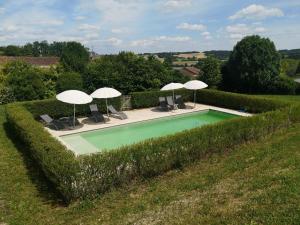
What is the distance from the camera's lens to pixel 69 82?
2848 cm

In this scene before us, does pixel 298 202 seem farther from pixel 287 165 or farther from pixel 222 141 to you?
pixel 222 141

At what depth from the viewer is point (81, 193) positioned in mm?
8000

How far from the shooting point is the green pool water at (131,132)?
14781mm

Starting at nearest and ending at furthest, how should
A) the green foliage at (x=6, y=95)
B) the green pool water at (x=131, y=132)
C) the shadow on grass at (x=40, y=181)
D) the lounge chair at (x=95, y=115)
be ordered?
the shadow on grass at (x=40, y=181)
the green pool water at (x=131, y=132)
the lounge chair at (x=95, y=115)
the green foliage at (x=6, y=95)

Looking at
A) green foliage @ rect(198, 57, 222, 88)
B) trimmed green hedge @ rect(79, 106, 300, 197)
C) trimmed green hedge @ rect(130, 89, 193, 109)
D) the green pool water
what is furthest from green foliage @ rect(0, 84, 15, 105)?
trimmed green hedge @ rect(79, 106, 300, 197)

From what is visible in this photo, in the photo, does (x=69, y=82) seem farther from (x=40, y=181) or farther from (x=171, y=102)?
(x=40, y=181)

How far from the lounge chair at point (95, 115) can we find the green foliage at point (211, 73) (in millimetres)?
15869

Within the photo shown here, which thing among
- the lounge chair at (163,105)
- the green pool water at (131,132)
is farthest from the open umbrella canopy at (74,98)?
the lounge chair at (163,105)

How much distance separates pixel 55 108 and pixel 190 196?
13.8m

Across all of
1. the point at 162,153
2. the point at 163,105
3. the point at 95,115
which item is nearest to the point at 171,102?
the point at 163,105

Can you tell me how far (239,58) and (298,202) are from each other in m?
26.5

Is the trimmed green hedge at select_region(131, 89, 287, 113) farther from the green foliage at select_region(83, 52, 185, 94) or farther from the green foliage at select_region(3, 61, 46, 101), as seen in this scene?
the green foliage at select_region(3, 61, 46, 101)

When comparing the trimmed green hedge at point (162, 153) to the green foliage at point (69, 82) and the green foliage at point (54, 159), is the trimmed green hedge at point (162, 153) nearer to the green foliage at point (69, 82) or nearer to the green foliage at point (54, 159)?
the green foliage at point (54, 159)

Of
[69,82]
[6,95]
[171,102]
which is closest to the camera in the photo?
[171,102]
